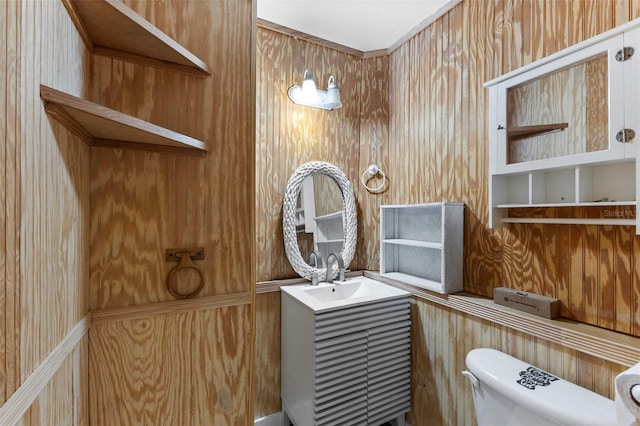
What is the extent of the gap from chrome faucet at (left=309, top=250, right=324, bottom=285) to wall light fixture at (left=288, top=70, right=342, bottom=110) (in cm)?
98

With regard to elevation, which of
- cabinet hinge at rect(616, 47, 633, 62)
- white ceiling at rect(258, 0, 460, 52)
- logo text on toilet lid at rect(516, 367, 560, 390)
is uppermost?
white ceiling at rect(258, 0, 460, 52)

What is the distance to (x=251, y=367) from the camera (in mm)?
1259

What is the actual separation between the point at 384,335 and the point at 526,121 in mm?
1277

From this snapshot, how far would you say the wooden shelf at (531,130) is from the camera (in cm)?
120

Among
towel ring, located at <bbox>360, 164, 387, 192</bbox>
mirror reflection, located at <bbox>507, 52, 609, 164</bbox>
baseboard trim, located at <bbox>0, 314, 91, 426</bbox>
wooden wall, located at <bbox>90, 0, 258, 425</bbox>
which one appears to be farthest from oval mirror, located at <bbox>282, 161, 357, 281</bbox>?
baseboard trim, located at <bbox>0, 314, 91, 426</bbox>

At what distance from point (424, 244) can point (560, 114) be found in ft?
2.81

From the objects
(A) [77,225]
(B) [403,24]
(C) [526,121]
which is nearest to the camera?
(A) [77,225]

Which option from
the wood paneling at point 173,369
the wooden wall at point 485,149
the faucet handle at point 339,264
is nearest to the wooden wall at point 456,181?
the wooden wall at point 485,149

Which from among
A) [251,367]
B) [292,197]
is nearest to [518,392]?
[251,367]

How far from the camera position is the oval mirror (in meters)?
1.93

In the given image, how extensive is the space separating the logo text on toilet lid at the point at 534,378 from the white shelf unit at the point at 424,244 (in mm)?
475

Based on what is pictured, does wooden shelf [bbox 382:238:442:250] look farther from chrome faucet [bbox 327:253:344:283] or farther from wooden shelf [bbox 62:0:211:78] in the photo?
wooden shelf [bbox 62:0:211:78]

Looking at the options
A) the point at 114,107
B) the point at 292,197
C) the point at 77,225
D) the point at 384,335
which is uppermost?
the point at 114,107

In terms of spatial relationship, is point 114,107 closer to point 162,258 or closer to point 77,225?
point 77,225
